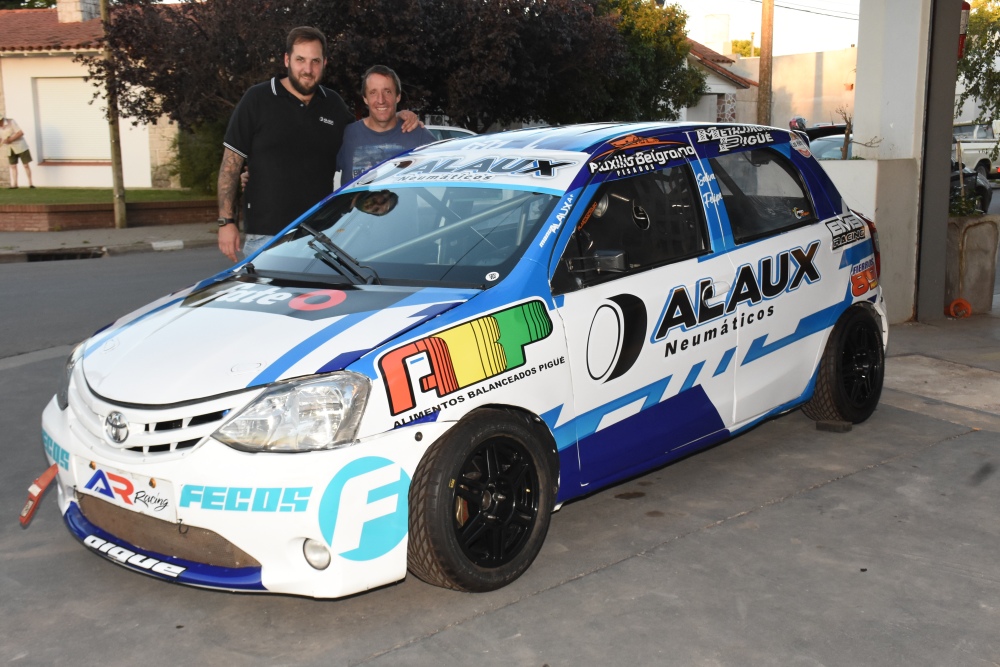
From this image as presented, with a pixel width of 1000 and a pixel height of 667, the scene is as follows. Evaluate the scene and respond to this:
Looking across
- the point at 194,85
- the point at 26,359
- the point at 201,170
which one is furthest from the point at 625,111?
the point at 26,359

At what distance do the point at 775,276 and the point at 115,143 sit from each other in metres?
15.4

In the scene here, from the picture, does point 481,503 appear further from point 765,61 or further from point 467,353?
point 765,61

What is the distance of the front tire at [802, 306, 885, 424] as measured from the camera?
18.3ft

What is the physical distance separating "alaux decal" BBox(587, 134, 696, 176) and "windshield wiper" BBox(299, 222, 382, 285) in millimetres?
1025

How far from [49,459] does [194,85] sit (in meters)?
14.9

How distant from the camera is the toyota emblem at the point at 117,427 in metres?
3.65

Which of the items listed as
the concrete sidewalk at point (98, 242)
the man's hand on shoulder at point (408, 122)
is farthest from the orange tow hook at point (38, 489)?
the concrete sidewalk at point (98, 242)

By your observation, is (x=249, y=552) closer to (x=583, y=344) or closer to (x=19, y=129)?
(x=583, y=344)

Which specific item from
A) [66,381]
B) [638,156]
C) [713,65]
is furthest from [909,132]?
[713,65]

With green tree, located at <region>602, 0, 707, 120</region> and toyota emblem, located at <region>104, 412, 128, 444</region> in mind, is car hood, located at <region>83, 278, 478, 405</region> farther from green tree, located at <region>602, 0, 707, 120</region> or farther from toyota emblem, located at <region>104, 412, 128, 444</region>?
green tree, located at <region>602, 0, 707, 120</region>

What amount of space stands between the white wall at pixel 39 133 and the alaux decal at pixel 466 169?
22.8 meters

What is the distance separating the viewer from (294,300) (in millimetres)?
4145

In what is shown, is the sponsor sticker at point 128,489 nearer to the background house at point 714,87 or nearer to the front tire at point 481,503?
the front tire at point 481,503

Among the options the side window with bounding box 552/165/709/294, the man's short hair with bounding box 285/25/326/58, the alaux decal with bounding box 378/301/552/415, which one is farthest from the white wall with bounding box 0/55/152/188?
the alaux decal with bounding box 378/301/552/415
